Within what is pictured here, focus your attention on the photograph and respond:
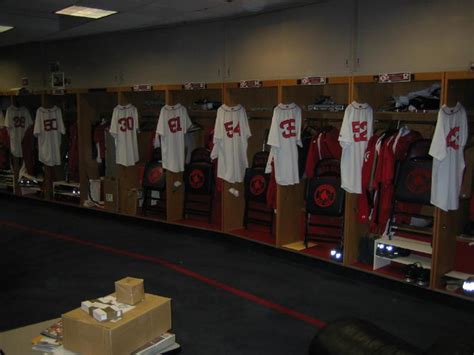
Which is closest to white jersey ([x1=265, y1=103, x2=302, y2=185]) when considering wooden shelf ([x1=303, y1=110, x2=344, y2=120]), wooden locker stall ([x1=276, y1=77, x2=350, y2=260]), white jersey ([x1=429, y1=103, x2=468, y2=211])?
wooden locker stall ([x1=276, y1=77, x2=350, y2=260])

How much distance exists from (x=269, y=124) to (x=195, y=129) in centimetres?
111

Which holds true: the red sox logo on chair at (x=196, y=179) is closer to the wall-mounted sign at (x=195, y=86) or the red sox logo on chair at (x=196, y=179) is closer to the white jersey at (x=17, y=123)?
the wall-mounted sign at (x=195, y=86)

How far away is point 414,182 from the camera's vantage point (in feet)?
14.8

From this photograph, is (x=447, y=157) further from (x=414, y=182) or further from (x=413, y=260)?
(x=413, y=260)

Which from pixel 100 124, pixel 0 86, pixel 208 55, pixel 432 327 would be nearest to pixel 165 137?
pixel 208 55

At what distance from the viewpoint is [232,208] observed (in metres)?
6.43

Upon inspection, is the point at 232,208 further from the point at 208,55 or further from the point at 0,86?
the point at 0,86

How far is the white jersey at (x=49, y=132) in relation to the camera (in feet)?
26.9

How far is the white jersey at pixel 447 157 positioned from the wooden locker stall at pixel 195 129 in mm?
3147

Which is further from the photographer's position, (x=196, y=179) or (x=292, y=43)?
(x=196, y=179)

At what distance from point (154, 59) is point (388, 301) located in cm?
488

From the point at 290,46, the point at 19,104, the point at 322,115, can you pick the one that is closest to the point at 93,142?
the point at 19,104

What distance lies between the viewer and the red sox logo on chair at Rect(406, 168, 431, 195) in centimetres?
443

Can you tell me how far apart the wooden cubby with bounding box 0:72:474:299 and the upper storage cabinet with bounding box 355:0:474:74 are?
0.75 feet
